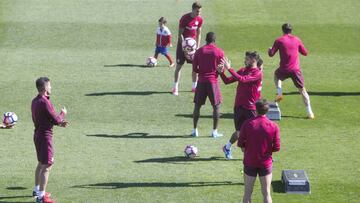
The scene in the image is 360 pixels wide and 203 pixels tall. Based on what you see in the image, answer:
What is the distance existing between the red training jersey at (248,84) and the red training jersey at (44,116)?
156 inches

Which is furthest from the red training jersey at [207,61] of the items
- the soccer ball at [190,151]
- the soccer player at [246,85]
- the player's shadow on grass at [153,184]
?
the player's shadow on grass at [153,184]

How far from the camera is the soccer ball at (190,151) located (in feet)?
62.6

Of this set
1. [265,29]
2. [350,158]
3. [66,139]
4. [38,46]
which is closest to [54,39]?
[38,46]

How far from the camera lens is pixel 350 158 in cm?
1919

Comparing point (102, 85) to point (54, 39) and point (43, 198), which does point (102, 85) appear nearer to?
point (54, 39)

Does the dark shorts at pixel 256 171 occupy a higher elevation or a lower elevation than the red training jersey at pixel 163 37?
lower

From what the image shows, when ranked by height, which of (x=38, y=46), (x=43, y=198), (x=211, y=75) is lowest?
(x=43, y=198)

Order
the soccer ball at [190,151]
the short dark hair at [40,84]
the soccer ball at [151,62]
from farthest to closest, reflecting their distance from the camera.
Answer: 1. the soccer ball at [151,62]
2. the soccer ball at [190,151]
3. the short dark hair at [40,84]

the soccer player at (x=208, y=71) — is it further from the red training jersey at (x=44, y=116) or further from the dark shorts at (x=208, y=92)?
the red training jersey at (x=44, y=116)

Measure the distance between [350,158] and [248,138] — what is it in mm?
5175

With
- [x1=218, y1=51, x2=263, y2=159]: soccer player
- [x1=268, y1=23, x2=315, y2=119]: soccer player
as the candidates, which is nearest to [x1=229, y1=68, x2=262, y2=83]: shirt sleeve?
[x1=218, y1=51, x2=263, y2=159]: soccer player

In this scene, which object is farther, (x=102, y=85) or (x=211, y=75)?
(x=102, y=85)

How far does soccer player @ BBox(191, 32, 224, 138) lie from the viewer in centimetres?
2016

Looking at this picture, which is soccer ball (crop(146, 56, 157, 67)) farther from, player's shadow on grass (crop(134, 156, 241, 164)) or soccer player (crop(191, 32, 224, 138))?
player's shadow on grass (crop(134, 156, 241, 164))
